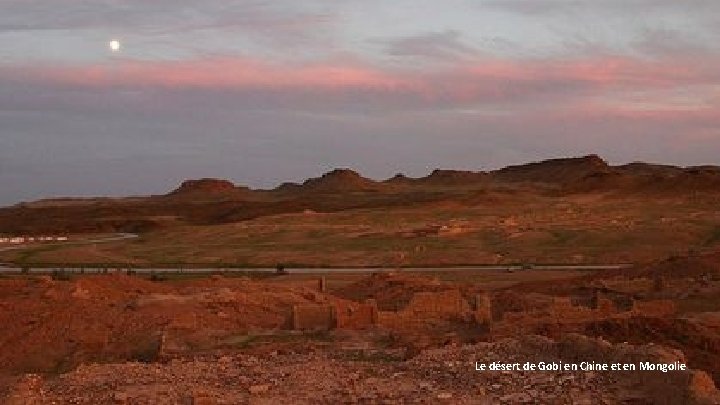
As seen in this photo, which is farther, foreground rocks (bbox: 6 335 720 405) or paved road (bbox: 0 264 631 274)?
paved road (bbox: 0 264 631 274)

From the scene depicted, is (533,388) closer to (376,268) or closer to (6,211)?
(376,268)

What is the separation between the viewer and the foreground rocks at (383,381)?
12.6 m

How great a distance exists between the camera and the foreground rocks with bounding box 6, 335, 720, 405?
12.6 m

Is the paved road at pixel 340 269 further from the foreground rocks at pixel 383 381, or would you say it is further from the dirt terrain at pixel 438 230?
the foreground rocks at pixel 383 381

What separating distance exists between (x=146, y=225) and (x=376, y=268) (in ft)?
224

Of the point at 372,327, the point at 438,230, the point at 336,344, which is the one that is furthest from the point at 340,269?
the point at 336,344

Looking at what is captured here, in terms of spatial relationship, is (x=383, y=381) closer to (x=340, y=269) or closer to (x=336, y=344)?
(x=336, y=344)

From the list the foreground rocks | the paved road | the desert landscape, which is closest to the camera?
the foreground rocks

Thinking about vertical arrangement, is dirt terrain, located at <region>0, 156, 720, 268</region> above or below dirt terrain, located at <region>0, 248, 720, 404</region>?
below

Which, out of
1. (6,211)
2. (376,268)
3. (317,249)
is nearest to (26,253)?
(317,249)

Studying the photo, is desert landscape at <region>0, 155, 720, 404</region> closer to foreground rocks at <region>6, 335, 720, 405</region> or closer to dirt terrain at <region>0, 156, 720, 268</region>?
foreground rocks at <region>6, 335, 720, 405</region>

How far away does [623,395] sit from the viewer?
40.7 feet

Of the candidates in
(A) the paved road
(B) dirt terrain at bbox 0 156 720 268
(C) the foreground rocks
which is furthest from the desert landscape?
(B) dirt terrain at bbox 0 156 720 268

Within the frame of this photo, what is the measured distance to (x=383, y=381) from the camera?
1448 cm
